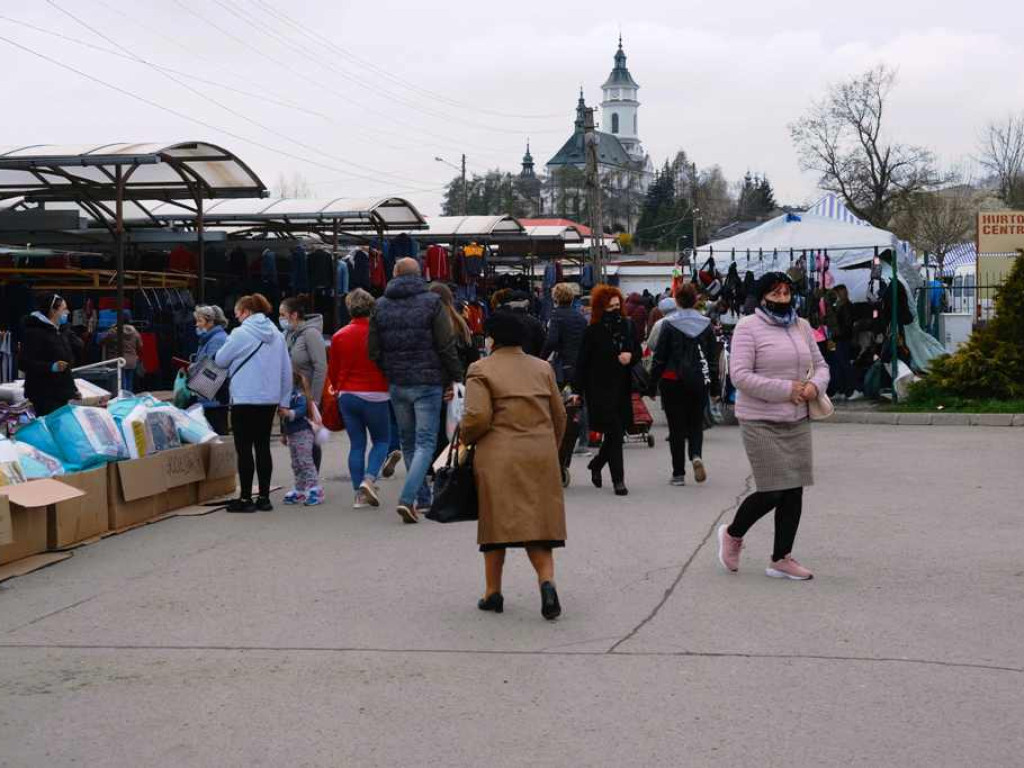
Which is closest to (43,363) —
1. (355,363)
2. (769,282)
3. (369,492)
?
(355,363)

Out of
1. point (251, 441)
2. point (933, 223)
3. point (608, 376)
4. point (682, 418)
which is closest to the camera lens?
point (251, 441)

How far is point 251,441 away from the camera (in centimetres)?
1077

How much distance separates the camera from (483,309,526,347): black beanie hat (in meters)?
7.04

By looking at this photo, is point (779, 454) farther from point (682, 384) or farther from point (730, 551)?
point (682, 384)

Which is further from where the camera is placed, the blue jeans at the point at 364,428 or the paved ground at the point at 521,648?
the blue jeans at the point at 364,428

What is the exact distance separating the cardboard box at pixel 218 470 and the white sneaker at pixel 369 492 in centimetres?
128

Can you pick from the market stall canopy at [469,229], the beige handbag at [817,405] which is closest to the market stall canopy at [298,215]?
the market stall canopy at [469,229]

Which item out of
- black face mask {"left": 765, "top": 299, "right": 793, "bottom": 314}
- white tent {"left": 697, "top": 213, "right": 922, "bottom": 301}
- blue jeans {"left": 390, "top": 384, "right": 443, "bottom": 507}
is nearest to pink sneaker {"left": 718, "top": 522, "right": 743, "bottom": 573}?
black face mask {"left": 765, "top": 299, "right": 793, "bottom": 314}

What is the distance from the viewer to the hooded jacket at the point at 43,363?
1140cm

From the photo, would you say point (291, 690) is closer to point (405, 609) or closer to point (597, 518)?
point (405, 609)

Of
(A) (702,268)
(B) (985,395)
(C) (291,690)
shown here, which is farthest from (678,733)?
(A) (702,268)

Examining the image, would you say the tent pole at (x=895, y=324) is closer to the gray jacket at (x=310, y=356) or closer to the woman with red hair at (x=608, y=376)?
the woman with red hair at (x=608, y=376)

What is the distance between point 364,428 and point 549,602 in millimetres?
4462

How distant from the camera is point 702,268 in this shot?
73.8ft
